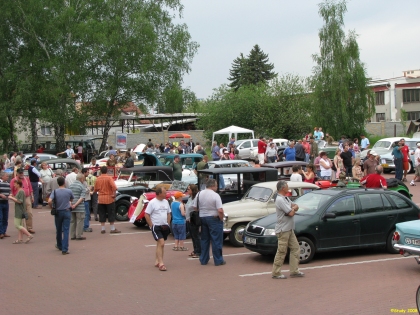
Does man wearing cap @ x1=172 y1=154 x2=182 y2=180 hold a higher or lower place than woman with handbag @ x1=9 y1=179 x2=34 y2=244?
higher

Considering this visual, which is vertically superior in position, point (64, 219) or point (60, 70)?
point (60, 70)

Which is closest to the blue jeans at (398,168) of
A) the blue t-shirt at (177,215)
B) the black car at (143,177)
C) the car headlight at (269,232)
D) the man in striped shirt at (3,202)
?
the black car at (143,177)

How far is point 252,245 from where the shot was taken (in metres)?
11.5

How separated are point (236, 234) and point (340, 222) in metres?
2.78

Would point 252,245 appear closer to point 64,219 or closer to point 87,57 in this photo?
point 64,219

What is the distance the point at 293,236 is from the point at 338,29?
112 ft

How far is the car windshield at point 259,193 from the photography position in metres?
13.7

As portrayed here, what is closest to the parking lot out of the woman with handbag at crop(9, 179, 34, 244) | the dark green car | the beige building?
the dark green car

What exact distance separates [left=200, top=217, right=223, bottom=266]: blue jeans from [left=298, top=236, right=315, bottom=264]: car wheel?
5.19 feet

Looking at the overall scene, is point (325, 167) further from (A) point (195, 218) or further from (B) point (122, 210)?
(A) point (195, 218)

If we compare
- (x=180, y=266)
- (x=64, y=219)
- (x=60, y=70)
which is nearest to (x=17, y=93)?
(x=60, y=70)

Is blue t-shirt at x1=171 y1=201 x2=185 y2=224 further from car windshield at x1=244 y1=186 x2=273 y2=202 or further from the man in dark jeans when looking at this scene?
the man in dark jeans

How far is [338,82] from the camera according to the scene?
41.7 metres

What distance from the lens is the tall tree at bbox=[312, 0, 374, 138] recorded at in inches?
1634
